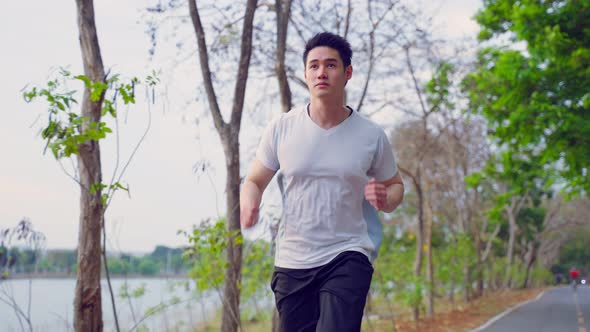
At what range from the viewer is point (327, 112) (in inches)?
132

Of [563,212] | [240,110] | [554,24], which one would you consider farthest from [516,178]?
[563,212]

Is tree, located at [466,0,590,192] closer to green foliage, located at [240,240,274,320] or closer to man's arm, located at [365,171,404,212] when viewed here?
green foliage, located at [240,240,274,320]

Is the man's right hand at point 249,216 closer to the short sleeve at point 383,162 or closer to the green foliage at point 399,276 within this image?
the short sleeve at point 383,162

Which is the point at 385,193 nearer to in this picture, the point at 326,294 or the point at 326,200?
the point at 326,200

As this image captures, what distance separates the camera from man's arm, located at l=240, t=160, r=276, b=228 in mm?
3246

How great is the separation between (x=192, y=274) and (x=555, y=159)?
35.2 ft

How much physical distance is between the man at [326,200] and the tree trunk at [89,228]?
2330 millimetres

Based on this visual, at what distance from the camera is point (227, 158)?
7.56 metres

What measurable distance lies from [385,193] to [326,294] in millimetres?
520

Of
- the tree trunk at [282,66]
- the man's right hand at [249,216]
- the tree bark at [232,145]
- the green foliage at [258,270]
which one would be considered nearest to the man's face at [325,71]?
the man's right hand at [249,216]

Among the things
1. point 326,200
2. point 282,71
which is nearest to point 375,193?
point 326,200

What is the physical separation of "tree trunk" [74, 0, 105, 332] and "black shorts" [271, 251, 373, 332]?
7.65ft

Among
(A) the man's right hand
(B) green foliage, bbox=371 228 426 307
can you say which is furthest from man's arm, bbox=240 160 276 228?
(B) green foliage, bbox=371 228 426 307

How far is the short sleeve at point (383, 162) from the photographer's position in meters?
3.37
